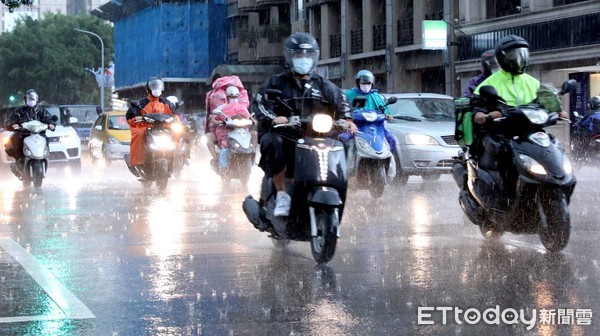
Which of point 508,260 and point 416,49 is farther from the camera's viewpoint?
point 416,49

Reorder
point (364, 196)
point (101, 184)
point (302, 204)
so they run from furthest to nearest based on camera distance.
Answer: point (101, 184)
point (364, 196)
point (302, 204)

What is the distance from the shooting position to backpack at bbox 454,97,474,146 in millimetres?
10398

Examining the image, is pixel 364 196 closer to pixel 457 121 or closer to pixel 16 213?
pixel 16 213

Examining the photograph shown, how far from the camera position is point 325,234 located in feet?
29.1

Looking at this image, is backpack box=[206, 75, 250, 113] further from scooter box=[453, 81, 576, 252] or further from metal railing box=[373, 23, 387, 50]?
metal railing box=[373, 23, 387, 50]

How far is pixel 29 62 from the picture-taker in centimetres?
9156

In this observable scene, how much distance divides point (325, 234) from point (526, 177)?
1595 mm

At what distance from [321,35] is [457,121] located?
4349 cm

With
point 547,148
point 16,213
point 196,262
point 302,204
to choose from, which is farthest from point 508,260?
point 16,213

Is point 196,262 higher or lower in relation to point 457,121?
lower

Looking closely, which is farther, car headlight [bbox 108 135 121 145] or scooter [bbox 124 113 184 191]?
car headlight [bbox 108 135 121 145]

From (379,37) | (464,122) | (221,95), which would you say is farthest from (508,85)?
(379,37)

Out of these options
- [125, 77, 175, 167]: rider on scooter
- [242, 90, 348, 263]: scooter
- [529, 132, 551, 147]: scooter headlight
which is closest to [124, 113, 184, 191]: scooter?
[125, 77, 175, 167]: rider on scooter

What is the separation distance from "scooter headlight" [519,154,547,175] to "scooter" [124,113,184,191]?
33.0 ft
